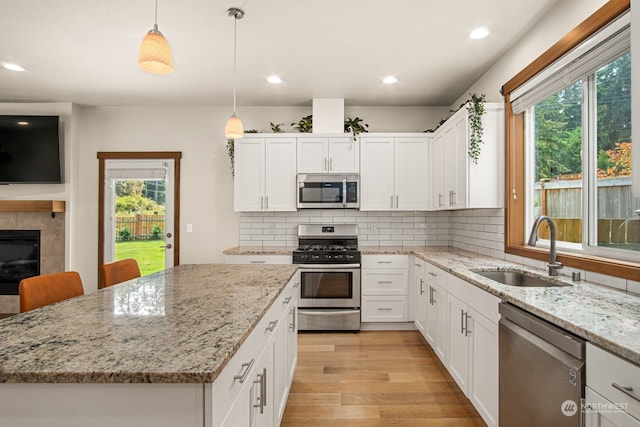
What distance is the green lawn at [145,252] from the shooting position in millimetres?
4516

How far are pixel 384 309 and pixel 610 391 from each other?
113 inches

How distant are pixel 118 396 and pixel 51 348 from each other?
32cm

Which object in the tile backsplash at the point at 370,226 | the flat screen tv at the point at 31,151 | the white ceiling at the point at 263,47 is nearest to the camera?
the white ceiling at the point at 263,47

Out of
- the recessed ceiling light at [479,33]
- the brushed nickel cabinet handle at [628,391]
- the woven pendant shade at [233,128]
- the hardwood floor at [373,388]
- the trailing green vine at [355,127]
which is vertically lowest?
the hardwood floor at [373,388]

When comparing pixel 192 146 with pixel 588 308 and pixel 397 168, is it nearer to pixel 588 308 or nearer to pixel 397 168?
pixel 397 168

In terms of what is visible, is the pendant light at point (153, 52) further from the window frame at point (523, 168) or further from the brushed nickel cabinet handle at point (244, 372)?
the window frame at point (523, 168)

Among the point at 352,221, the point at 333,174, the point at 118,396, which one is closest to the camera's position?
the point at 118,396

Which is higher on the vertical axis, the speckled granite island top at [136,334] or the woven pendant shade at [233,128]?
the woven pendant shade at [233,128]

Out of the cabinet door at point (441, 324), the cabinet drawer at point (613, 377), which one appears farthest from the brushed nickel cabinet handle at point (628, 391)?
the cabinet door at point (441, 324)

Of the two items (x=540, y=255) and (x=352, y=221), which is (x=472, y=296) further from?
(x=352, y=221)

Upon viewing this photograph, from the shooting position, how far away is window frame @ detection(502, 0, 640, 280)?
1771 millimetres

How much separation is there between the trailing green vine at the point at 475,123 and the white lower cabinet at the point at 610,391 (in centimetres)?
207

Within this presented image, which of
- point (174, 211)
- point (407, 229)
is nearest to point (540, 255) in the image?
point (407, 229)

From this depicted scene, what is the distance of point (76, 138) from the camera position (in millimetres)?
4477
